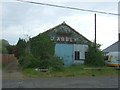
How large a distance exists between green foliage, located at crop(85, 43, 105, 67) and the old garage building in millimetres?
890

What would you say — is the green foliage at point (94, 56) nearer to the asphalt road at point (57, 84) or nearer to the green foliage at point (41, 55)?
the green foliage at point (41, 55)

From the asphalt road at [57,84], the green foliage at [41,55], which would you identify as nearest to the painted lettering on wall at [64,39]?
the green foliage at [41,55]

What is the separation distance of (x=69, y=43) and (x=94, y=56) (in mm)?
4630

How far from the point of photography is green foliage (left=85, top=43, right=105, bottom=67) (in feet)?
87.0

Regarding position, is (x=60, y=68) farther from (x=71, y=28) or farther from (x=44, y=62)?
(x=71, y=28)

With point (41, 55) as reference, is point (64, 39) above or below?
above

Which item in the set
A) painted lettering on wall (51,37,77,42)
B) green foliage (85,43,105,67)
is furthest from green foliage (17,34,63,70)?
green foliage (85,43,105,67)

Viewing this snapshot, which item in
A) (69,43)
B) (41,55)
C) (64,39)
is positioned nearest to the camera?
(41,55)

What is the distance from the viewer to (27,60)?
22234 millimetres

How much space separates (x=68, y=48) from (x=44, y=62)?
6.46m

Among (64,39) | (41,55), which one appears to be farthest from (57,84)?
(64,39)

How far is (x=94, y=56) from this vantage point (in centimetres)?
2677

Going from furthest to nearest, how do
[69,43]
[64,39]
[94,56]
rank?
[69,43] < [64,39] < [94,56]

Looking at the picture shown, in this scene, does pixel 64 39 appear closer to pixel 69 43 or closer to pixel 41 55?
pixel 69 43
